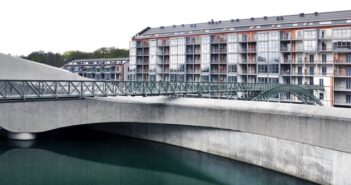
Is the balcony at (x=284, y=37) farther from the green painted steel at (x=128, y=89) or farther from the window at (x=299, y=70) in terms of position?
the green painted steel at (x=128, y=89)

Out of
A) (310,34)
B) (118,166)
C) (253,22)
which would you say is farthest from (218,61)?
(118,166)

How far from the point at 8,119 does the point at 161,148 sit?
53.2 ft

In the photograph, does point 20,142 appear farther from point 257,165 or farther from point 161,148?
point 257,165

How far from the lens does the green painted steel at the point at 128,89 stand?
Result: 30156 millimetres

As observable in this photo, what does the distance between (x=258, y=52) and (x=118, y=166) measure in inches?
1702

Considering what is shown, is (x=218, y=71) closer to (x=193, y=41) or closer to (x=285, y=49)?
(x=193, y=41)

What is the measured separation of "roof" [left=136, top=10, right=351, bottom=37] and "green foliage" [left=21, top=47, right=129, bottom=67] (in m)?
46.8

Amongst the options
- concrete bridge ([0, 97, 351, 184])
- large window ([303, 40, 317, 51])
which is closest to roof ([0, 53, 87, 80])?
concrete bridge ([0, 97, 351, 184])

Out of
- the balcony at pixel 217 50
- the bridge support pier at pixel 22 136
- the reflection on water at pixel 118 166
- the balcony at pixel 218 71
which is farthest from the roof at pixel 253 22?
the bridge support pier at pixel 22 136

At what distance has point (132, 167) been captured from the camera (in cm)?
3341

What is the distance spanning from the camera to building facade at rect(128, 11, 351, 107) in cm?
6181

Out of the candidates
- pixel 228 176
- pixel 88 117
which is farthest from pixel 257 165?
pixel 88 117

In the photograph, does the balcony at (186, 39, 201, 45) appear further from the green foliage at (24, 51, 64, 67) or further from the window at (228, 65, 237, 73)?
the green foliage at (24, 51, 64, 67)

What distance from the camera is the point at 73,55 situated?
147 metres
